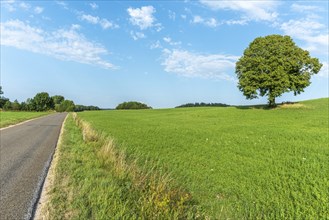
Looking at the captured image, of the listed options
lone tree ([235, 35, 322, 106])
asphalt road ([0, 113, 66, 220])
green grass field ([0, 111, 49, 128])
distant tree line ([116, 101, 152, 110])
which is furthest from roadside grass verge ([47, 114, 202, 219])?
distant tree line ([116, 101, 152, 110])

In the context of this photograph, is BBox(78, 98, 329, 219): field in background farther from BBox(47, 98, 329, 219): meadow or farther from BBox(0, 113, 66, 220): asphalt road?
BBox(0, 113, 66, 220): asphalt road

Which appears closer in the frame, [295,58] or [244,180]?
[244,180]

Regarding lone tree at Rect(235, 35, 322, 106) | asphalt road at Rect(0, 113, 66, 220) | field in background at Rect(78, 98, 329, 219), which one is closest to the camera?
asphalt road at Rect(0, 113, 66, 220)

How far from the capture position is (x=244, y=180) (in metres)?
9.99

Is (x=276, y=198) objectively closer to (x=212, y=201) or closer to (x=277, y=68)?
(x=212, y=201)

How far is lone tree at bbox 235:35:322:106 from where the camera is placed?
162 feet

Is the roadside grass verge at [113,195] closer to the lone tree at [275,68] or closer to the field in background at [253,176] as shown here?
the field in background at [253,176]

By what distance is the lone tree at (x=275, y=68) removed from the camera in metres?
49.2

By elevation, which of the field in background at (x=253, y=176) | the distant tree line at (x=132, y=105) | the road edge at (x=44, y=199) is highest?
the distant tree line at (x=132, y=105)

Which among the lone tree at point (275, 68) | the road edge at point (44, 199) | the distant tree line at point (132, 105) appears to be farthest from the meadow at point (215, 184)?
the distant tree line at point (132, 105)

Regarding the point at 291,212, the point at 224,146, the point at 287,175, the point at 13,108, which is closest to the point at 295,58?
the point at 224,146

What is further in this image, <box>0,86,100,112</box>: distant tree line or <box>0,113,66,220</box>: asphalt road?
<box>0,86,100,112</box>: distant tree line

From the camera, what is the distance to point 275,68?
4981 cm

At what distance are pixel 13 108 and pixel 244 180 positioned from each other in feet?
578
